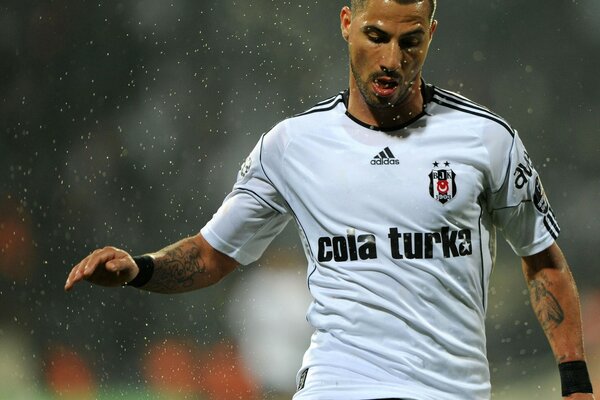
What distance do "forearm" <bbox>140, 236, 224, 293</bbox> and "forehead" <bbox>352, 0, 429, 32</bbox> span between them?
3.12 feet

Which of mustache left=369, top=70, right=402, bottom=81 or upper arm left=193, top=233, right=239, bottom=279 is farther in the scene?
upper arm left=193, top=233, right=239, bottom=279

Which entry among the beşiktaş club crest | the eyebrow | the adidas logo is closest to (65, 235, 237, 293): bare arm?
the adidas logo

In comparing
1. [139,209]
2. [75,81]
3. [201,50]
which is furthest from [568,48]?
[75,81]

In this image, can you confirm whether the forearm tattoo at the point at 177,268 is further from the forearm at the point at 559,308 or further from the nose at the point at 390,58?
the forearm at the point at 559,308

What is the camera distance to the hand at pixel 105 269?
2.81m

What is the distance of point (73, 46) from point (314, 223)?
546cm

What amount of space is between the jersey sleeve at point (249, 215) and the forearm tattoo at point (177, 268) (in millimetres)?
76

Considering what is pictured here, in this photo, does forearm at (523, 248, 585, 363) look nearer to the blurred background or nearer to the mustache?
the mustache

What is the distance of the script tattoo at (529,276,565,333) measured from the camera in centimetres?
312

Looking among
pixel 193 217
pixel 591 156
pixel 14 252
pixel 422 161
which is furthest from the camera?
pixel 14 252

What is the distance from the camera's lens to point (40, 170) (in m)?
7.98

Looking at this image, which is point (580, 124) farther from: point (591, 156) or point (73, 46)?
point (73, 46)

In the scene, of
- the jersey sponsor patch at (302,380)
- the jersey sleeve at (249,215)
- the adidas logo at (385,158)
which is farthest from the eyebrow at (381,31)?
the jersey sponsor patch at (302,380)

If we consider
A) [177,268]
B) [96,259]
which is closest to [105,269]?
[96,259]
